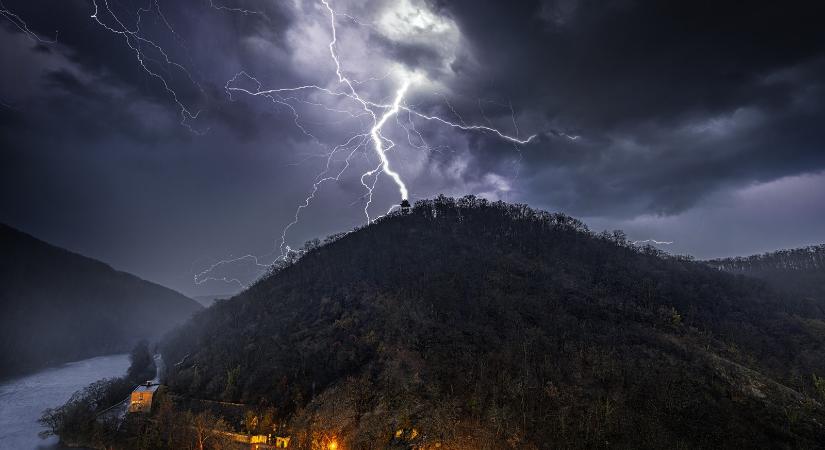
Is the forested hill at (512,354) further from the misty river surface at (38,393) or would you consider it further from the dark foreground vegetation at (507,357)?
the misty river surface at (38,393)

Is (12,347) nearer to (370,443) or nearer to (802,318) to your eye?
(370,443)

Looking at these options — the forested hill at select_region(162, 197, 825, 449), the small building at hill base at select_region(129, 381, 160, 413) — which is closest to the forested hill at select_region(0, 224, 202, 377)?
the forested hill at select_region(162, 197, 825, 449)

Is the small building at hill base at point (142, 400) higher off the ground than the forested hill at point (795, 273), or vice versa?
the forested hill at point (795, 273)

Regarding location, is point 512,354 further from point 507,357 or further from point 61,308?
point 61,308

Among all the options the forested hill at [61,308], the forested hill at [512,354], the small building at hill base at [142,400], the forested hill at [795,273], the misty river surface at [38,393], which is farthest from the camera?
the forested hill at [61,308]

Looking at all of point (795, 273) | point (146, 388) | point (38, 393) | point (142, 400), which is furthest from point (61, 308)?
point (795, 273)

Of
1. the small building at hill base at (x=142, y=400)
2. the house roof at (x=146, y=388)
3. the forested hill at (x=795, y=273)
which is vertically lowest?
the small building at hill base at (x=142, y=400)

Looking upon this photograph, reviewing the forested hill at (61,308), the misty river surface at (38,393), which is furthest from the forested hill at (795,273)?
the forested hill at (61,308)
